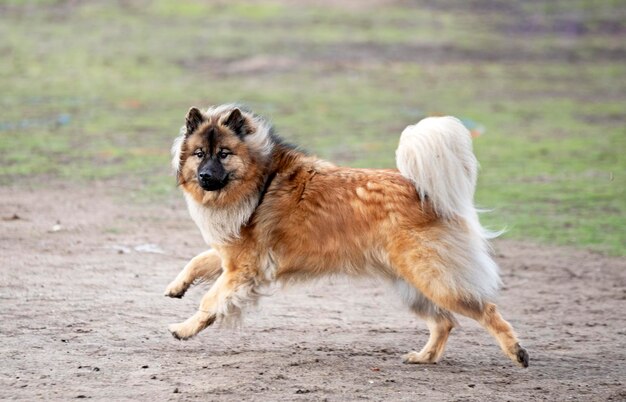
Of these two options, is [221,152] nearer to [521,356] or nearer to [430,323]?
[430,323]

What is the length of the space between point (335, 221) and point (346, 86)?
1842 centimetres

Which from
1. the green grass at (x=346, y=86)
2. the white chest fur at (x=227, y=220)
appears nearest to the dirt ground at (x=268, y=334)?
the white chest fur at (x=227, y=220)

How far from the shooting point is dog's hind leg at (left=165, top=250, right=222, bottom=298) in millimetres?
7703

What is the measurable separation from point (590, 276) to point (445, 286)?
12.9ft

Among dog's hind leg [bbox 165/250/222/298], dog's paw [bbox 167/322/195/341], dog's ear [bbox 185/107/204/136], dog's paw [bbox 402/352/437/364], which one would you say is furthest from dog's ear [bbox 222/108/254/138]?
dog's paw [bbox 402/352/437/364]

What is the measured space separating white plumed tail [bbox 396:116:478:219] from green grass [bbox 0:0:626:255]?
4.86m

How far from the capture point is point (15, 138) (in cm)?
1706

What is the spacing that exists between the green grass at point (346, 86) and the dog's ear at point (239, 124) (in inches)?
212

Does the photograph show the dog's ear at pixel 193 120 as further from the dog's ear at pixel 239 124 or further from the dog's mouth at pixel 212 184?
the dog's mouth at pixel 212 184

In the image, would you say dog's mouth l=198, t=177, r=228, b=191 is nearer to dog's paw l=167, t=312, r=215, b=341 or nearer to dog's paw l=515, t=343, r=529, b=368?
dog's paw l=167, t=312, r=215, b=341

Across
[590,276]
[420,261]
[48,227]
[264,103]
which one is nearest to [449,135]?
[420,261]

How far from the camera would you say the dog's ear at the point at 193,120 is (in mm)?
7520

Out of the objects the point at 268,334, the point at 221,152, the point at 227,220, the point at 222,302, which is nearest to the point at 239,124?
the point at 221,152

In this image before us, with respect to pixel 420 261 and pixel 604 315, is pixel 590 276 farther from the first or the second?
pixel 420 261
